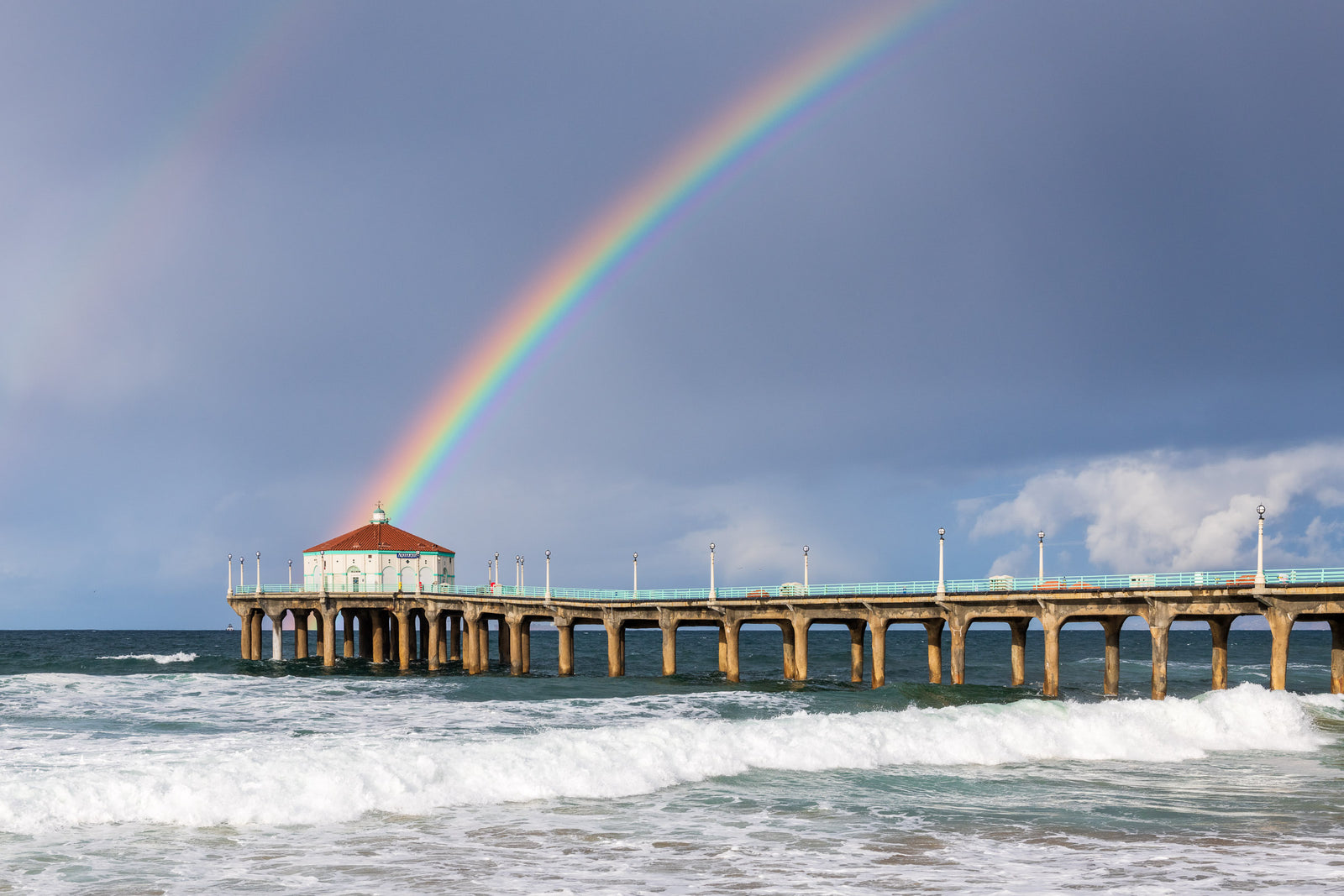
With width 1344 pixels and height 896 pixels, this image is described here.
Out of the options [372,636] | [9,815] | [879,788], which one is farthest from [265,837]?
[372,636]

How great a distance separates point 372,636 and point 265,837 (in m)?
67.7

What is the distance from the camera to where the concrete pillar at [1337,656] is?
42022 millimetres

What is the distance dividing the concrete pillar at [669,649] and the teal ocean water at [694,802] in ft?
60.1

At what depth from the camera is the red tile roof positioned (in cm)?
8625

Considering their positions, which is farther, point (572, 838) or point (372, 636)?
point (372, 636)

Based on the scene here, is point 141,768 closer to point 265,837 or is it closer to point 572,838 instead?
point 265,837

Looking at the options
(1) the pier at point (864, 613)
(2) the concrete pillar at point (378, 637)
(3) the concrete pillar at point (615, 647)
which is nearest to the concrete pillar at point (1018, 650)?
(1) the pier at point (864, 613)

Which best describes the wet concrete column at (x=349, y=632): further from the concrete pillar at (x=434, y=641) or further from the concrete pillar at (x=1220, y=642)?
the concrete pillar at (x=1220, y=642)

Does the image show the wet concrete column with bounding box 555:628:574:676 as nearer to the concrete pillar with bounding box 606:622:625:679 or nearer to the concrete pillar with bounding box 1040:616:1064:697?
the concrete pillar with bounding box 606:622:625:679

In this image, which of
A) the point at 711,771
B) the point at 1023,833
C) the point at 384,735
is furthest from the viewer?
the point at 384,735

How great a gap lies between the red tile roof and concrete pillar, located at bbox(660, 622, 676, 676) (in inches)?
1276

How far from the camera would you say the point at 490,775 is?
74.6 feet

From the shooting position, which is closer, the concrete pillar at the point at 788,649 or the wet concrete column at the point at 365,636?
the concrete pillar at the point at 788,649

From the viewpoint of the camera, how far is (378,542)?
286 ft
